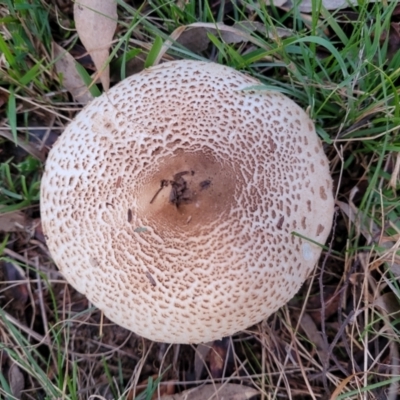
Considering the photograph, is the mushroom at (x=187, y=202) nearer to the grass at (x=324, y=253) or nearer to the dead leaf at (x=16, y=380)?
the grass at (x=324, y=253)

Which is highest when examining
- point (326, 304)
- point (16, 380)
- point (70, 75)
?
point (70, 75)

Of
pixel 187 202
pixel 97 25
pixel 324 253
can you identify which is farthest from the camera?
pixel 324 253

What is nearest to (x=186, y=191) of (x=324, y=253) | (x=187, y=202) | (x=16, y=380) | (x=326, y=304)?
(x=187, y=202)

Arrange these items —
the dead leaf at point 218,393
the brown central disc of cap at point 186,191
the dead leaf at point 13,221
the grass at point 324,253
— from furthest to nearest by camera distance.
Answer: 1. the dead leaf at point 13,221
2. the dead leaf at point 218,393
3. the grass at point 324,253
4. the brown central disc of cap at point 186,191

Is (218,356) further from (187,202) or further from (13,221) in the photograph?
(13,221)

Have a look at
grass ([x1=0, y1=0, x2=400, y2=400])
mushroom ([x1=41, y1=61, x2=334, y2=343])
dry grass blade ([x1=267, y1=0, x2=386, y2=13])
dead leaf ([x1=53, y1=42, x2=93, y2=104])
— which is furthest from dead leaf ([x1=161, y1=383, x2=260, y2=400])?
dry grass blade ([x1=267, y1=0, x2=386, y2=13])

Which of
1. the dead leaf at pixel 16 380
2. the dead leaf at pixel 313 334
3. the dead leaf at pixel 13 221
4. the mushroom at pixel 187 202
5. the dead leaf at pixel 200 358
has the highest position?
the mushroom at pixel 187 202

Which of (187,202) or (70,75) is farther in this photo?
(70,75)

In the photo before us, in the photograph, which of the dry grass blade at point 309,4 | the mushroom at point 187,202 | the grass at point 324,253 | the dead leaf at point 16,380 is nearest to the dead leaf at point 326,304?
the grass at point 324,253
